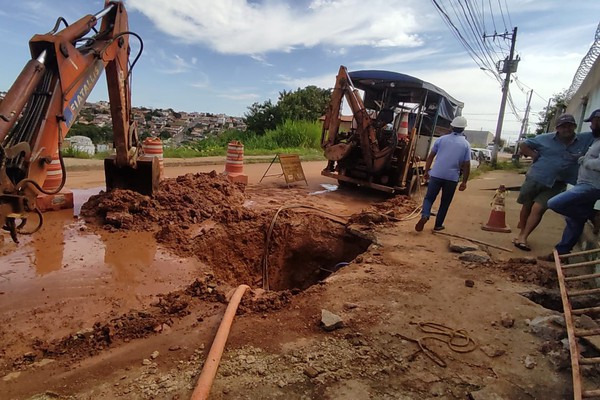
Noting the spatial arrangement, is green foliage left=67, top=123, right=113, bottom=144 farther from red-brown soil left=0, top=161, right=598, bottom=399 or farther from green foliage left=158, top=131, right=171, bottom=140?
red-brown soil left=0, top=161, right=598, bottom=399

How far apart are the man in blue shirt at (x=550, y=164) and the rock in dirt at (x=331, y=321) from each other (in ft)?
12.0

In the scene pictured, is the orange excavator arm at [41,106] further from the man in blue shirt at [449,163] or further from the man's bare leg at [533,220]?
the man's bare leg at [533,220]

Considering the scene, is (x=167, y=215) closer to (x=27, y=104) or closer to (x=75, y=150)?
(x=27, y=104)

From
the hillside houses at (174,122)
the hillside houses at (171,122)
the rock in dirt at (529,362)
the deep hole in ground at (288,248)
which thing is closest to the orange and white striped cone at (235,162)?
the deep hole in ground at (288,248)

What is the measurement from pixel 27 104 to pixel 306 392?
122 inches

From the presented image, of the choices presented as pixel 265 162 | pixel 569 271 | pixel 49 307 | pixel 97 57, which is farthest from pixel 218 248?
pixel 265 162

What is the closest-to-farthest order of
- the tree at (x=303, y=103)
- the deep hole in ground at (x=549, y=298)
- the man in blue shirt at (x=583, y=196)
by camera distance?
the deep hole in ground at (x=549, y=298) < the man in blue shirt at (x=583, y=196) < the tree at (x=303, y=103)

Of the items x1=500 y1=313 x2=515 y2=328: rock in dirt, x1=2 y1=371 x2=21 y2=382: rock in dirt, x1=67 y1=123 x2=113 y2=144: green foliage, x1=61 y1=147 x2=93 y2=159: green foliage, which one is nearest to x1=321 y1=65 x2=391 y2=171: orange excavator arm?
x1=500 y1=313 x2=515 y2=328: rock in dirt

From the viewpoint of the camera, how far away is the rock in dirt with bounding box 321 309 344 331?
3217mm

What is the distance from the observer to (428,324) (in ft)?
11.0

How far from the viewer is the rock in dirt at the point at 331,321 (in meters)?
3.22

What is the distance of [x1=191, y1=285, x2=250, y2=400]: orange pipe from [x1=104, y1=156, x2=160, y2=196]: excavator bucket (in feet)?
12.4

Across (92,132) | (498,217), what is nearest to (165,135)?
(92,132)

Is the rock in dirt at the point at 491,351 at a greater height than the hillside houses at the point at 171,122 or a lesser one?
lesser
